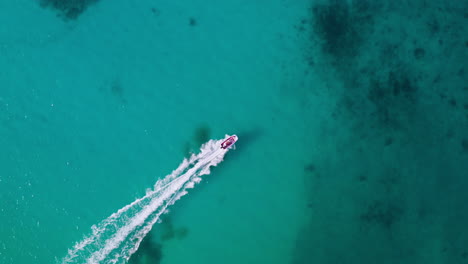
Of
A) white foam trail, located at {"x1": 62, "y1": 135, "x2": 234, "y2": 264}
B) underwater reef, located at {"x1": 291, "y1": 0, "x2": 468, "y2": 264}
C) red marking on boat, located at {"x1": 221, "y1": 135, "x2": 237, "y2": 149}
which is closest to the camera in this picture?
red marking on boat, located at {"x1": 221, "y1": 135, "x2": 237, "y2": 149}

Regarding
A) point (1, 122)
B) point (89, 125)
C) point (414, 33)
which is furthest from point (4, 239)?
Result: point (414, 33)

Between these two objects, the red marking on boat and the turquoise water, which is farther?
the turquoise water

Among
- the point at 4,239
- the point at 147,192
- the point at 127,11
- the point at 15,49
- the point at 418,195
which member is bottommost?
the point at 4,239

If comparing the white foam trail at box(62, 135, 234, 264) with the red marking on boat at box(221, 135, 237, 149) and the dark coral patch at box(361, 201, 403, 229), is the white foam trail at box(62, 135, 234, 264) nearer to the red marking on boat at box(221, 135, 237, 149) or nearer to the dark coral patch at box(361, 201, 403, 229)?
the red marking on boat at box(221, 135, 237, 149)

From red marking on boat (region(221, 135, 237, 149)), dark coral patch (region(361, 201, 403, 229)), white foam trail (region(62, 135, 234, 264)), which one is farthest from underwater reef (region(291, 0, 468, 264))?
white foam trail (region(62, 135, 234, 264))

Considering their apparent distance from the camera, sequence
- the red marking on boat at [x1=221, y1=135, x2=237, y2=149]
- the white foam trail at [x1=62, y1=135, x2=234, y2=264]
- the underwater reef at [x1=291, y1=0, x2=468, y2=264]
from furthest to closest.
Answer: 1. the white foam trail at [x1=62, y1=135, x2=234, y2=264]
2. the underwater reef at [x1=291, y1=0, x2=468, y2=264]
3. the red marking on boat at [x1=221, y1=135, x2=237, y2=149]

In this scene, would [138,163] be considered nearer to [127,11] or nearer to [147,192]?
[147,192]

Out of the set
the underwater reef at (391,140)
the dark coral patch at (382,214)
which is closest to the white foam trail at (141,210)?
the underwater reef at (391,140)

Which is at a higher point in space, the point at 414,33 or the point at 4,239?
the point at 414,33
